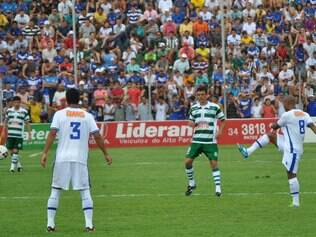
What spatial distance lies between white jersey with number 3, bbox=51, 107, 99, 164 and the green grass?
3.89ft

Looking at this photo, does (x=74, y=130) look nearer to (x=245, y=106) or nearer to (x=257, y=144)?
(x=257, y=144)

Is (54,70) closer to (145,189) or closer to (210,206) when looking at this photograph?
(145,189)

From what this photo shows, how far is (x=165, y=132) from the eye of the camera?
41406mm

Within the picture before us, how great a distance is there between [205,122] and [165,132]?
64.8ft

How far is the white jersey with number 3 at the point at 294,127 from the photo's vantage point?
19.0 metres

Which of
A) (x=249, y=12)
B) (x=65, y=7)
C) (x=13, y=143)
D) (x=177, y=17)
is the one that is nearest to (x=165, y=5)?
(x=177, y=17)

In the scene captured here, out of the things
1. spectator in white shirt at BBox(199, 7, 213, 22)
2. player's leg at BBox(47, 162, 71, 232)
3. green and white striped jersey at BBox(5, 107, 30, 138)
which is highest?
spectator in white shirt at BBox(199, 7, 213, 22)

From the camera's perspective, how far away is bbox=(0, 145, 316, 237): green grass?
53.2 ft

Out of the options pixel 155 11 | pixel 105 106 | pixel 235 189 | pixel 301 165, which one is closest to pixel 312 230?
pixel 235 189

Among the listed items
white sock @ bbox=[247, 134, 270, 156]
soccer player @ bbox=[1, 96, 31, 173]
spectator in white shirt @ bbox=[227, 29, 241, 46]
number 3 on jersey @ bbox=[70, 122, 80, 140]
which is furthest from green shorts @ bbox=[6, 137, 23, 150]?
spectator in white shirt @ bbox=[227, 29, 241, 46]

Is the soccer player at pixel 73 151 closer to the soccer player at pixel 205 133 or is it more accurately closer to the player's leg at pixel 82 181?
the player's leg at pixel 82 181

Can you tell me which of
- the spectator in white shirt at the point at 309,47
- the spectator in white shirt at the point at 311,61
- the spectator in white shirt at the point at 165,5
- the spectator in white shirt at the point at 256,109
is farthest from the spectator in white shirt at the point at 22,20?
the spectator in white shirt at the point at 311,61

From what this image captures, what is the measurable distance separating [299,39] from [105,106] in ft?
29.0

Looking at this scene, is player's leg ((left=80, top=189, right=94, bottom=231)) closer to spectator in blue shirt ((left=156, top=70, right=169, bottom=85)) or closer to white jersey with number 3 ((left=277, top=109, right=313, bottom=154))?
white jersey with number 3 ((left=277, top=109, right=313, bottom=154))
